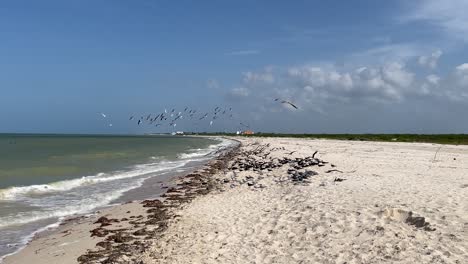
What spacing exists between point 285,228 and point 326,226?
91cm

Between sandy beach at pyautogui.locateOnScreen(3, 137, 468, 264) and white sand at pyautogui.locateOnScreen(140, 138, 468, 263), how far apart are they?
0.06ft

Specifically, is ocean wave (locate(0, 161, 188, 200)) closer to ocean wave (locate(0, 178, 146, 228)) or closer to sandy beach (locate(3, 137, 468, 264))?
ocean wave (locate(0, 178, 146, 228))

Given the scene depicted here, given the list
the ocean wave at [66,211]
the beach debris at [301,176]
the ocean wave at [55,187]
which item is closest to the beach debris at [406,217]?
the beach debris at [301,176]

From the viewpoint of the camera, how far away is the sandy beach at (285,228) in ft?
25.4

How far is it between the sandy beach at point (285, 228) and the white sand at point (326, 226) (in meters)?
0.02

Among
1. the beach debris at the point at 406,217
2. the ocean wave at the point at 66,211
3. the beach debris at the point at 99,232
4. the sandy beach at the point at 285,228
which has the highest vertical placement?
the beach debris at the point at 406,217

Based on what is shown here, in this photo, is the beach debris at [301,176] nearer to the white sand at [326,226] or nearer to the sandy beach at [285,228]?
the sandy beach at [285,228]

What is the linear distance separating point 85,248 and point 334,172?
485 inches

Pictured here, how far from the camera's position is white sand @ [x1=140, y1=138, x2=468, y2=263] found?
7590 mm

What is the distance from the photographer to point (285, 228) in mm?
9562

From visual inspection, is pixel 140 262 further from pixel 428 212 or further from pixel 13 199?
pixel 13 199

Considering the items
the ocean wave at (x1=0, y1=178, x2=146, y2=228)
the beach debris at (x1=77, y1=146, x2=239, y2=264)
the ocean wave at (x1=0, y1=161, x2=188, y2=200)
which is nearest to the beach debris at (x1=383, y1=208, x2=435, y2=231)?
the beach debris at (x1=77, y1=146, x2=239, y2=264)

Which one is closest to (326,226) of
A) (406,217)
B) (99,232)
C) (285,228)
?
(285,228)

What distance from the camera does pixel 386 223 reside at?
9062mm
